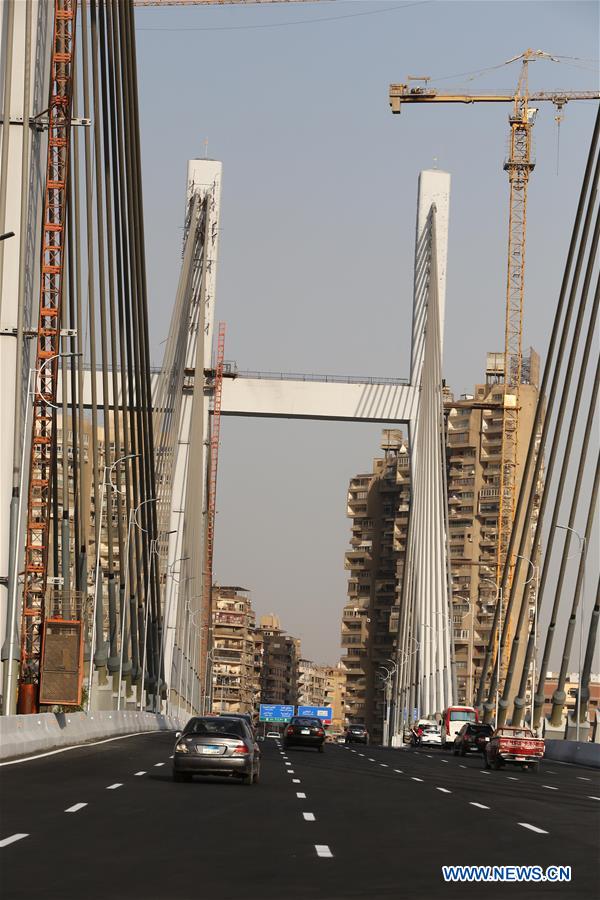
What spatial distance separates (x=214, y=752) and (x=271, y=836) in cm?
1099

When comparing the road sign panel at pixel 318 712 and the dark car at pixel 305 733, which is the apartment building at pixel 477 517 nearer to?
the road sign panel at pixel 318 712

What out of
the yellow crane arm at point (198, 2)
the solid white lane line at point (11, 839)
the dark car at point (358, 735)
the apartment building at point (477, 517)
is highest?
the yellow crane arm at point (198, 2)

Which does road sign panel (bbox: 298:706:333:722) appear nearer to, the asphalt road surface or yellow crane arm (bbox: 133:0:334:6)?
yellow crane arm (bbox: 133:0:334:6)

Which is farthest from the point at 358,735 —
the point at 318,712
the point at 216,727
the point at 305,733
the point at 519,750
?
the point at 216,727

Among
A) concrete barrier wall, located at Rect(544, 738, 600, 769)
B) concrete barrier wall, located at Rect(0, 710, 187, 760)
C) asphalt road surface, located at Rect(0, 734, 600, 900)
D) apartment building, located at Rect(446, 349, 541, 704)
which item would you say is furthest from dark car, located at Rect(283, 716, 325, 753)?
apartment building, located at Rect(446, 349, 541, 704)

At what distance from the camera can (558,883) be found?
50.8 ft

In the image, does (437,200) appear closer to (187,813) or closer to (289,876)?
(187,813)

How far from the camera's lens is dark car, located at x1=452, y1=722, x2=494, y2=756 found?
2670 inches

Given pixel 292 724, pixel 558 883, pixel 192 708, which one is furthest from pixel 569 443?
pixel 192 708

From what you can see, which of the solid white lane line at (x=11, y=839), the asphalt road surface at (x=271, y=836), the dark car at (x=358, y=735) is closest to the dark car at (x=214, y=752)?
the asphalt road surface at (x=271, y=836)

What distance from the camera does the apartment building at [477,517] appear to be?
188375 millimetres

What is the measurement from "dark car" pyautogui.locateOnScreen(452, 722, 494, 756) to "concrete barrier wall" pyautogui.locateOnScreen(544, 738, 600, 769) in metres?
2.61

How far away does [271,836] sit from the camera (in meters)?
19.4

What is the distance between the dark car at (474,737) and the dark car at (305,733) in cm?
759
